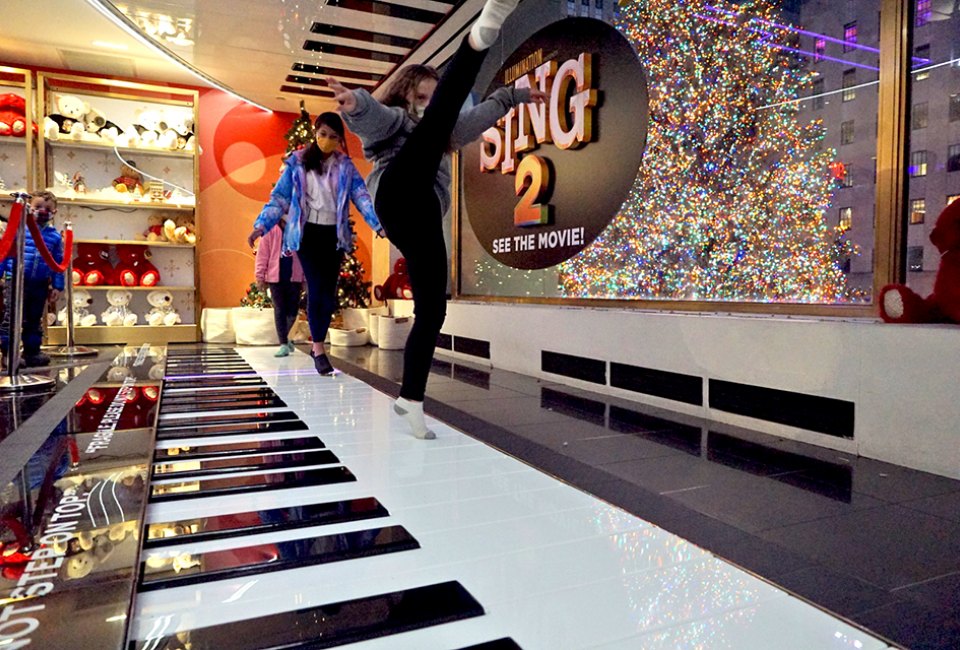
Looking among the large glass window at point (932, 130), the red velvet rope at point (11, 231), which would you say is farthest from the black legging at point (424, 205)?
the red velvet rope at point (11, 231)

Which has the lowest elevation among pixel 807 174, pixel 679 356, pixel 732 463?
pixel 732 463

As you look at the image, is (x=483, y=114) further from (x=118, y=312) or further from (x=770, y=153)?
(x=118, y=312)

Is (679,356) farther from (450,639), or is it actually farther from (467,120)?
(450,639)

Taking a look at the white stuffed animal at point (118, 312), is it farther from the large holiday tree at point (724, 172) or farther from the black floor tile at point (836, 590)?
the black floor tile at point (836, 590)

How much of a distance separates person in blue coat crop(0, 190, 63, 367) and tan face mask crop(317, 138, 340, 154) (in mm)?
1832

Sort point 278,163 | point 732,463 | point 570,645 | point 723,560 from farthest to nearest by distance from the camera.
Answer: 1. point 278,163
2. point 732,463
3. point 723,560
4. point 570,645

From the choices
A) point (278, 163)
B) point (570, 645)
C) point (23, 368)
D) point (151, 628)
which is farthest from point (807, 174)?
point (278, 163)

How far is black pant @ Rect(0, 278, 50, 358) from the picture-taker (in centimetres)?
395

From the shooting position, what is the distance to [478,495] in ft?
5.16

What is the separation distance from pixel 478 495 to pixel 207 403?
1618mm

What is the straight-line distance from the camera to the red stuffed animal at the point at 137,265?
6.37 m

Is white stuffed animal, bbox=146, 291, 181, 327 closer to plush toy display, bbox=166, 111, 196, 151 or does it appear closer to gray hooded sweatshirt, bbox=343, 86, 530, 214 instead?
plush toy display, bbox=166, 111, 196, 151

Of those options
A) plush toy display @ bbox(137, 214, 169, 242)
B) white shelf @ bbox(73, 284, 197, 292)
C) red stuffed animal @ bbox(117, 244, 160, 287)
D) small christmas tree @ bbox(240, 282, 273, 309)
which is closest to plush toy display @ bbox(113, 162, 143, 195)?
plush toy display @ bbox(137, 214, 169, 242)

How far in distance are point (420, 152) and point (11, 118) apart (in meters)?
6.06
